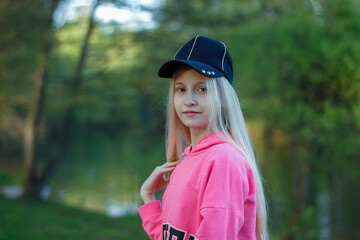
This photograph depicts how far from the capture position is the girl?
1250mm

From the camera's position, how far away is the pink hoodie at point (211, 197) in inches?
48.6

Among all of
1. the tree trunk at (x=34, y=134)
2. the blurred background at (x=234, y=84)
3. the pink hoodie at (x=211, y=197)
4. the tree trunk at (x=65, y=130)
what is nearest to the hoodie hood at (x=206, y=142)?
the pink hoodie at (x=211, y=197)

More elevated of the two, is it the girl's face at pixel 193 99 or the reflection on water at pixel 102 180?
the girl's face at pixel 193 99

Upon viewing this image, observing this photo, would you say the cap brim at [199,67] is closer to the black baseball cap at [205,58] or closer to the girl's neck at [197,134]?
the black baseball cap at [205,58]

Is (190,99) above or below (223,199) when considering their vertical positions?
above

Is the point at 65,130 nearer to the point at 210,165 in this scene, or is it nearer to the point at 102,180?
the point at 102,180

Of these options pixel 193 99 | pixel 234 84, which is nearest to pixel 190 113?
pixel 193 99

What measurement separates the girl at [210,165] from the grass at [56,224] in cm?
491

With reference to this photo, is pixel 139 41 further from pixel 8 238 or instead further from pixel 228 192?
pixel 228 192

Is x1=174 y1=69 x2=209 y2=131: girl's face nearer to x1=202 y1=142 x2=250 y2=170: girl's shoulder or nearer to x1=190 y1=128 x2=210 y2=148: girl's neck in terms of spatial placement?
x1=190 y1=128 x2=210 y2=148: girl's neck

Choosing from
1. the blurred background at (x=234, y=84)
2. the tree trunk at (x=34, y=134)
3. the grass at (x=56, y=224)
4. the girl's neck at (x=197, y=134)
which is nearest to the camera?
the girl's neck at (x=197, y=134)

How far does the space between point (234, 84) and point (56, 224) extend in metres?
4.32

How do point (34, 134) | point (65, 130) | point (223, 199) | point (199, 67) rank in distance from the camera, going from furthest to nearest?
point (65, 130)
point (34, 134)
point (199, 67)
point (223, 199)

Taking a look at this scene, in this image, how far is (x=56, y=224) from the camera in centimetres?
696
